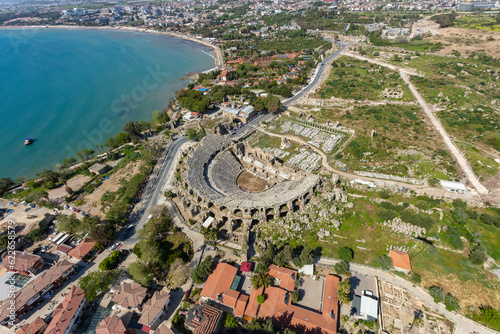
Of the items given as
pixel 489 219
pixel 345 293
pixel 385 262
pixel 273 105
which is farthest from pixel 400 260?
pixel 273 105

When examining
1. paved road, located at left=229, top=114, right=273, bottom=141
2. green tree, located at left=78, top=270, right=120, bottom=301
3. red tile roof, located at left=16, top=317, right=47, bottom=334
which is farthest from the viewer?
paved road, located at left=229, top=114, right=273, bottom=141

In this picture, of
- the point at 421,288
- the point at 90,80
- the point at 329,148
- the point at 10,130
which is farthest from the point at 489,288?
the point at 90,80

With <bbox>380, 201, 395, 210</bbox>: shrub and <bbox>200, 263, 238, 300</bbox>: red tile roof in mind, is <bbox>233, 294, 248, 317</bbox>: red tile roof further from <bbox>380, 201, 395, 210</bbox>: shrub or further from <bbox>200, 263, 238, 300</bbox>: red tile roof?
<bbox>380, 201, 395, 210</bbox>: shrub

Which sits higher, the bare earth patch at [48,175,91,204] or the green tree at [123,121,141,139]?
the green tree at [123,121,141,139]

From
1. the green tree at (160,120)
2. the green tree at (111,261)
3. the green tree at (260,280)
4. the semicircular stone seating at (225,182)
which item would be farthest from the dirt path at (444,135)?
the green tree at (160,120)

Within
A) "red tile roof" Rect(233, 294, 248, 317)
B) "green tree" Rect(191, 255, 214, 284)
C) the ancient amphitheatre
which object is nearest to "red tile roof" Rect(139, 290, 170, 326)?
"green tree" Rect(191, 255, 214, 284)

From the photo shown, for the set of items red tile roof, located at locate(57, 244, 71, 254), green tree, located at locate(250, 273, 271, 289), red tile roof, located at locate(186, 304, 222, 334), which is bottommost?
red tile roof, located at locate(57, 244, 71, 254)

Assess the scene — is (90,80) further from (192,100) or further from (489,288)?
(489,288)
